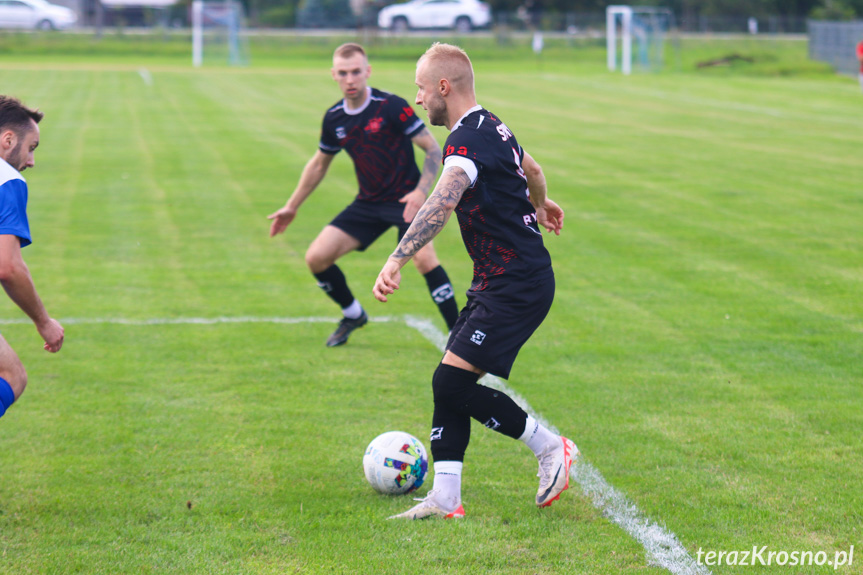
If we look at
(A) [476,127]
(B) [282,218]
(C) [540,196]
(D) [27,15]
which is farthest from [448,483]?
(D) [27,15]

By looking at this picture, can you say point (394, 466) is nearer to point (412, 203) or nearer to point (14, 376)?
point (14, 376)

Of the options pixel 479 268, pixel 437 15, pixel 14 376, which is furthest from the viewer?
pixel 437 15

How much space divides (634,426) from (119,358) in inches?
155

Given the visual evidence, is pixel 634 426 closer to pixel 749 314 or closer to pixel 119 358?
pixel 749 314

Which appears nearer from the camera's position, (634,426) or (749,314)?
(634,426)

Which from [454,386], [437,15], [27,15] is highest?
[27,15]

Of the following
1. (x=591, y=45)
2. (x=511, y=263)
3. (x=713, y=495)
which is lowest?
(x=713, y=495)

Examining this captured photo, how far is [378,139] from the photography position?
7.46 meters

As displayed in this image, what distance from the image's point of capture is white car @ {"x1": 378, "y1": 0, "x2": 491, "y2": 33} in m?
61.2

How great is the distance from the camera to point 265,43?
5738cm

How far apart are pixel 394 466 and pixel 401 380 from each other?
193 centimetres

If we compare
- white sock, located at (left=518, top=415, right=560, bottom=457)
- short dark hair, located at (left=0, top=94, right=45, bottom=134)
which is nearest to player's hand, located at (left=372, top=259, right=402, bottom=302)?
white sock, located at (left=518, top=415, right=560, bottom=457)

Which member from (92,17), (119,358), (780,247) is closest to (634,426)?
(119,358)

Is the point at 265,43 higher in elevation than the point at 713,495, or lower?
higher
